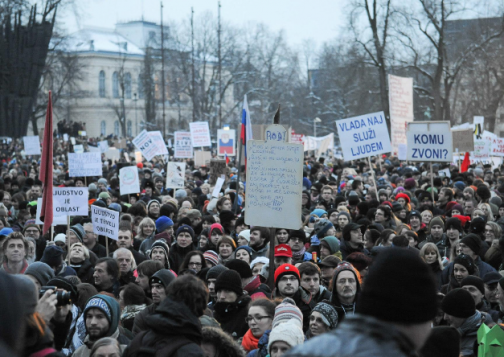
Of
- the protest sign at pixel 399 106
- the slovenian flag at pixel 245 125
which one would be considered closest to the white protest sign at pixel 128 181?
the slovenian flag at pixel 245 125

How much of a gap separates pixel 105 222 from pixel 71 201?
1.19m

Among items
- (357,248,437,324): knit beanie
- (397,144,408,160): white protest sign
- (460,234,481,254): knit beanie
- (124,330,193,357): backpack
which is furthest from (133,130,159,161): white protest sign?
(357,248,437,324): knit beanie

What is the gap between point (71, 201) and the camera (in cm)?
978

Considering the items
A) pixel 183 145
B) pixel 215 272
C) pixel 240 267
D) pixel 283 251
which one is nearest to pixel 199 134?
pixel 183 145

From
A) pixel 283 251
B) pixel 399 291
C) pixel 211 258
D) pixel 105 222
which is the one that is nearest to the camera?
pixel 399 291

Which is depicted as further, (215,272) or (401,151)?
(401,151)

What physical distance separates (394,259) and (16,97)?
1686 inches

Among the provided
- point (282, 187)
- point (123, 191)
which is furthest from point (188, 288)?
point (123, 191)

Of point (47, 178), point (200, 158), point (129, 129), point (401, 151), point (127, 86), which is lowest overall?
point (47, 178)

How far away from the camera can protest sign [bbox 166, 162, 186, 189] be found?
15398mm

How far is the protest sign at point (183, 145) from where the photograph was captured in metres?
22.9

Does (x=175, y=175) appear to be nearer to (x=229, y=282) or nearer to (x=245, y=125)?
(x=245, y=125)

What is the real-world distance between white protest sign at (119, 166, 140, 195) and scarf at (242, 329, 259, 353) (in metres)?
9.55

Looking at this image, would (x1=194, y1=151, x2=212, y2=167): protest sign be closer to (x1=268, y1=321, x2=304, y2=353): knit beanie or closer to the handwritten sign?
the handwritten sign
